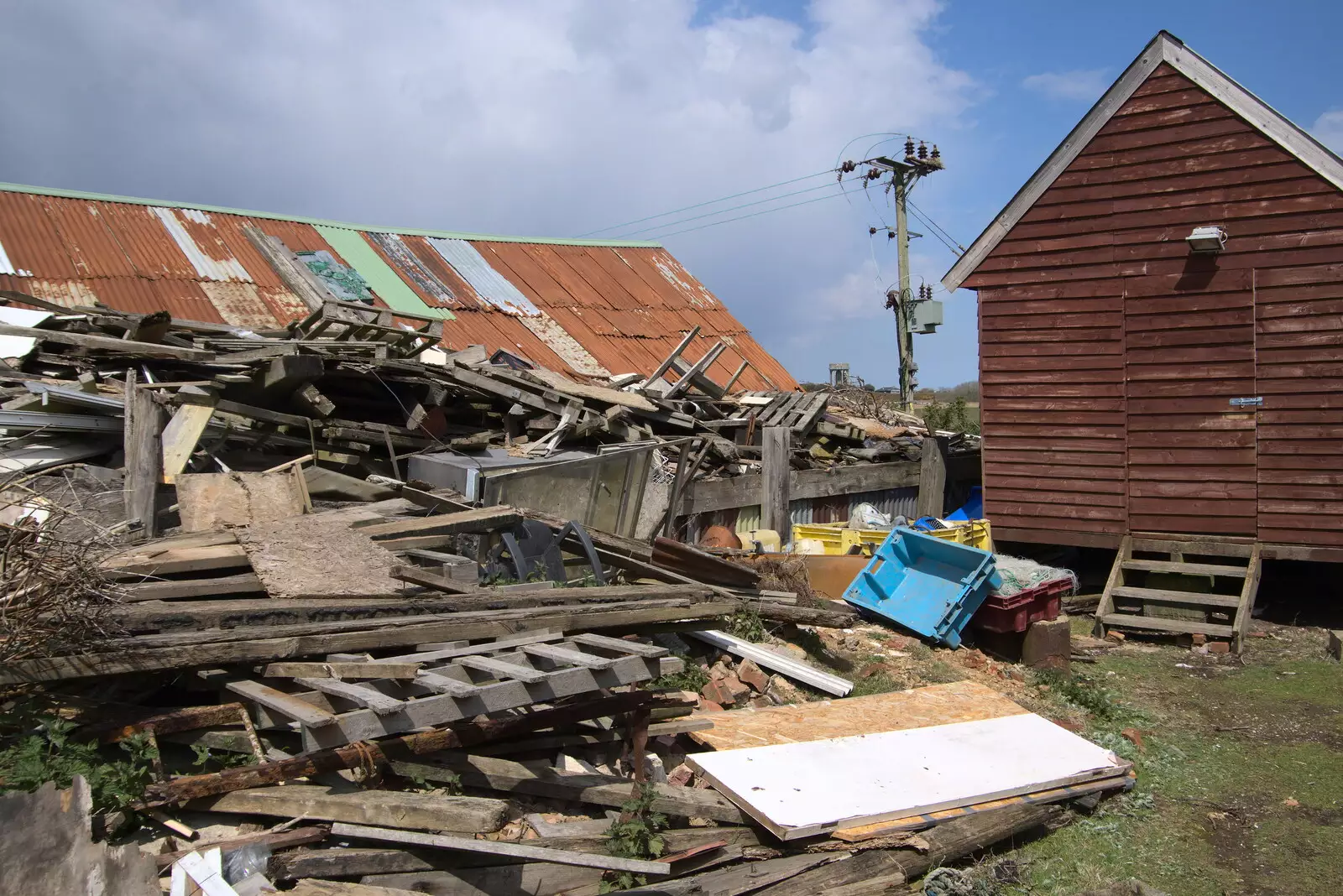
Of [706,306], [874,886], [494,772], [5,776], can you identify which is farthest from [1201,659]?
[706,306]

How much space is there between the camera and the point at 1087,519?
12.8m

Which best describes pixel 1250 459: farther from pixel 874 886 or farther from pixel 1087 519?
pixel 874 886

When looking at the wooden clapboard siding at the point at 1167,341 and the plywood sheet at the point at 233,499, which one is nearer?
the plywood sheet at the point at 233,499

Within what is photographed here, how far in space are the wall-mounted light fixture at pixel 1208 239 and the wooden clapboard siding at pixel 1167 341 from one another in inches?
5.3

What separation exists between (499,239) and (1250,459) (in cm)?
1347

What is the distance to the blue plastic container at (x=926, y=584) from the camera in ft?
31.5

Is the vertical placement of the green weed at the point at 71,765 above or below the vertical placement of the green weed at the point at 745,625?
below

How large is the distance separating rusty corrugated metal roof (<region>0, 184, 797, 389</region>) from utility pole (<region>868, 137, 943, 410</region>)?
346 inches

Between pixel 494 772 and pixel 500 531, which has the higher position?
pixel 500 531

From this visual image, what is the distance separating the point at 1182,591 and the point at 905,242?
57.7 feet

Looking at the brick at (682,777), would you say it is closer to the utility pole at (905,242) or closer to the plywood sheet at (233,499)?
the plywood sheet at (233,499)

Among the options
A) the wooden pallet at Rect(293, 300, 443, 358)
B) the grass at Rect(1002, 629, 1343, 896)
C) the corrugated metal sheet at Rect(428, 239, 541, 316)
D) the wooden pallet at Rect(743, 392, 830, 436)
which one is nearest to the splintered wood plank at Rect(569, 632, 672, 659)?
the grass at Rect(1002, 629, 1343, 896)

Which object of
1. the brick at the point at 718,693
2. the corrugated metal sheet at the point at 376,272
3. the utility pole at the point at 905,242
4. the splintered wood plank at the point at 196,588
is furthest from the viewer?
the utility pole at the point at 905,242

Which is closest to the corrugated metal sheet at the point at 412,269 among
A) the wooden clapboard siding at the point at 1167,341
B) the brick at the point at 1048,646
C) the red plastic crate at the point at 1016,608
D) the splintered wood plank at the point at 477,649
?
the wooden clapboard siding at the point at 1167,341
